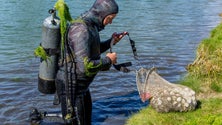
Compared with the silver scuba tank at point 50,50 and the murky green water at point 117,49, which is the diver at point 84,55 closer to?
the silver scuba tank at point 50,50

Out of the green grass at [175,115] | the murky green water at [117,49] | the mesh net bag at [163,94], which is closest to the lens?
the green grass at [175,115]

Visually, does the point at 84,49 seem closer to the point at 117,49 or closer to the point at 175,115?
the point at 175,115

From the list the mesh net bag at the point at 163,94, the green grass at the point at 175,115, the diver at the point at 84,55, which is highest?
the diver at the point at 84,55

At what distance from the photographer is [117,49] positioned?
56.6ft

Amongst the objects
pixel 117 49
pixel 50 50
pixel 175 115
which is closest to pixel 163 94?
pixel 175 115

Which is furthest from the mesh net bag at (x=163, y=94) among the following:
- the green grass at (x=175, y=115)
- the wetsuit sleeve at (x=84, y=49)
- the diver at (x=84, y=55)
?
the wetsuit sleeve at (x=84, y=49)

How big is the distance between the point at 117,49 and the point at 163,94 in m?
8.87

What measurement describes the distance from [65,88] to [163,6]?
28.4 meters

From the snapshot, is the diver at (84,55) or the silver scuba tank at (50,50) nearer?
the diver at (84,55)

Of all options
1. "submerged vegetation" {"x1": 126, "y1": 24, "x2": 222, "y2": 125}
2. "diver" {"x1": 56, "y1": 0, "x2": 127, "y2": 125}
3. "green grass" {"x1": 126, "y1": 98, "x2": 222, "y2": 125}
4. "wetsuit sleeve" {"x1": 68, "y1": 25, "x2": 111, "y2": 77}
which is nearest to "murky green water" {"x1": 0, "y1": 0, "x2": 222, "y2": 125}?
"green grass" {"x1": 126, "y1": 98, "x2": 222, "y2": 125}

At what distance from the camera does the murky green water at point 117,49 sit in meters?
10.6

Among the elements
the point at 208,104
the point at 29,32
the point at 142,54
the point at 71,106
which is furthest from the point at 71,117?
the point at 29,32

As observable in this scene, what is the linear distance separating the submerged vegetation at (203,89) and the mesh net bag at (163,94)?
159 millimetres

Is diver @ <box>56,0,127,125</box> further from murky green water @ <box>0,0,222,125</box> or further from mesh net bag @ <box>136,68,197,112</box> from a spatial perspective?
murky green water @ <box>0,0,222,125</box>
